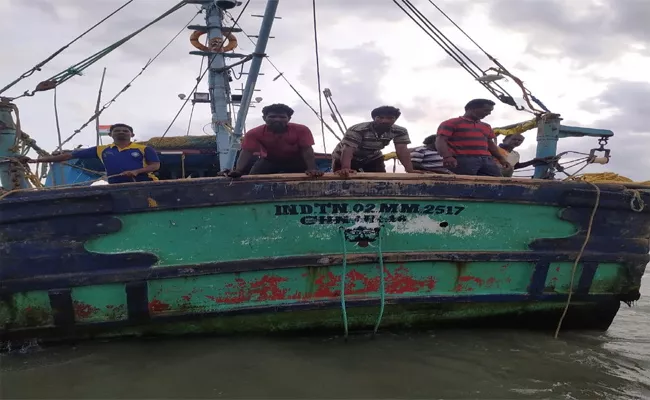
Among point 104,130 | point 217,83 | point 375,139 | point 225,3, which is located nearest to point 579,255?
point 375,139

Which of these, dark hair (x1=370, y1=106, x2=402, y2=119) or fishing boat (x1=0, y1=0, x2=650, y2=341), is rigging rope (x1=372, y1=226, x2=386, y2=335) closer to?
fishing boat (x1=0, y1=0, x2=650, y2=341)

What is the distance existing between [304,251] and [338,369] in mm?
873

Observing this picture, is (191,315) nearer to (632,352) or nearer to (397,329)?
(397,329)

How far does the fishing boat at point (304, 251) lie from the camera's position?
3.35 m

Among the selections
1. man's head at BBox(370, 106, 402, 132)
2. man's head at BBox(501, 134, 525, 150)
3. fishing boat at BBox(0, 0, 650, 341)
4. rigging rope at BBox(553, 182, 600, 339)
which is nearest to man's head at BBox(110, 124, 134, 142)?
fishing boat at BBox(0, 0, 650, 341)

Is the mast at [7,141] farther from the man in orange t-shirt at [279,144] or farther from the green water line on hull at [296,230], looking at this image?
the man in orange t-shirt at [279,144]

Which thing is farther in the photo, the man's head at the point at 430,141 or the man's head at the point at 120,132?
the man's head at the point at 430,141

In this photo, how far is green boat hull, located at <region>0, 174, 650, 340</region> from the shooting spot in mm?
3348

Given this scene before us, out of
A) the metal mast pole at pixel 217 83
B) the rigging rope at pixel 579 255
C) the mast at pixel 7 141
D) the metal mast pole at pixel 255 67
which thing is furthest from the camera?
the metal mast pole at pixel 217 83

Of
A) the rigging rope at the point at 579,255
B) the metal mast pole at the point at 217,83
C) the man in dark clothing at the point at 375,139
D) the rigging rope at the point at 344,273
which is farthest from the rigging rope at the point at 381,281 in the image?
the metal mast pole at the point at 217,83

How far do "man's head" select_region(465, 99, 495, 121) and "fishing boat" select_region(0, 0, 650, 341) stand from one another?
40.1 inches

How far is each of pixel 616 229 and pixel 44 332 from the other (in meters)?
4.44

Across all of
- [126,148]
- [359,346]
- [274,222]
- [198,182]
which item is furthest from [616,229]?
[126,148]

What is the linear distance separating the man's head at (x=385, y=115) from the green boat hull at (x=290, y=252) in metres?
0.72
